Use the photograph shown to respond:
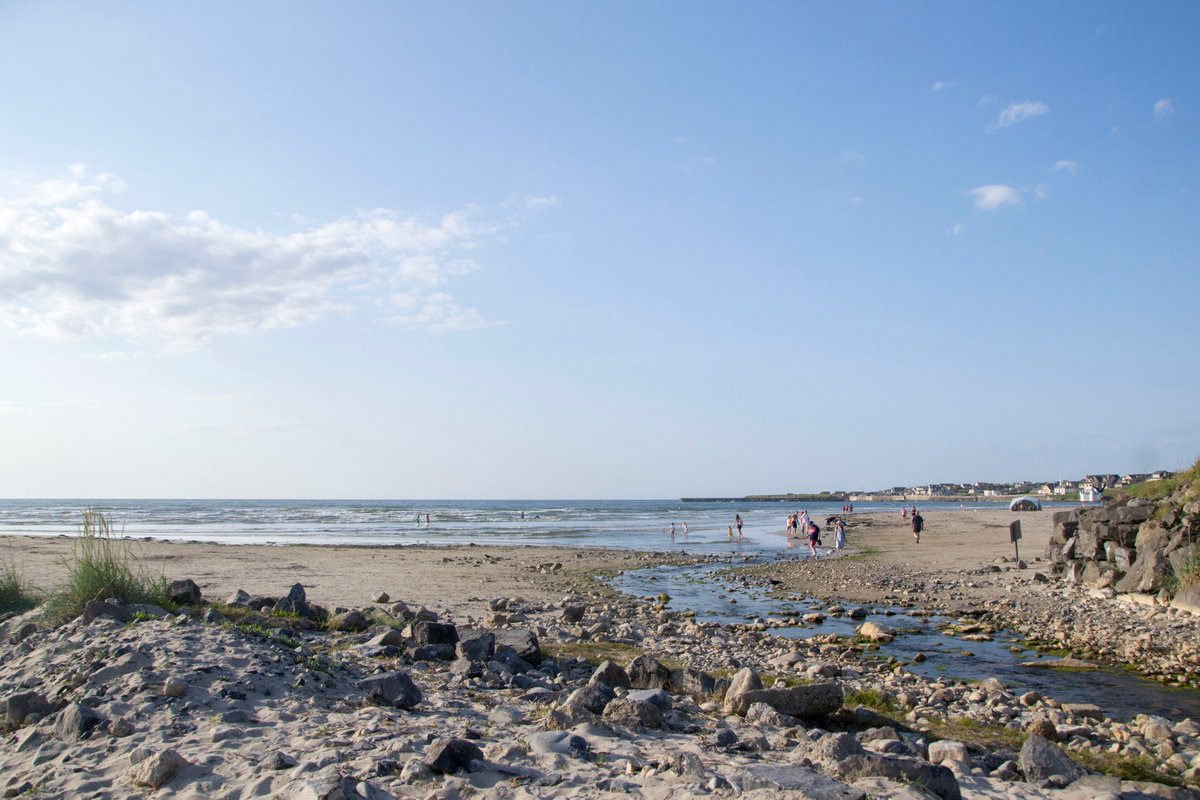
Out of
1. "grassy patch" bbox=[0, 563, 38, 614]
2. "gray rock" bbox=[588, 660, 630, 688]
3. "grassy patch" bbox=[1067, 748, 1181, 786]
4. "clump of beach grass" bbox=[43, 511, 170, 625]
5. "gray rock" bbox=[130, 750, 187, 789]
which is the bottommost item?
"grassy patch" bbox=[1067, 748, 1181, 786]

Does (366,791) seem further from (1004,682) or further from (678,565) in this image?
(678,565)

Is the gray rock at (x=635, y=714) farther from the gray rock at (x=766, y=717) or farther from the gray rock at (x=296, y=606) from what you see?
the gray rock at (x=296, y=606)

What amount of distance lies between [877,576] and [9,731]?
879 inches

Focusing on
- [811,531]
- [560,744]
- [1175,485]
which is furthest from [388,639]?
[811,531]

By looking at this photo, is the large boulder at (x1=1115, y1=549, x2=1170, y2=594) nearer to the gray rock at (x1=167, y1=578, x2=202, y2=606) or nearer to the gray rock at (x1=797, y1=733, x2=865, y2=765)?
the gray rock at (x1=797, y1=733, x2=865, y2=765)

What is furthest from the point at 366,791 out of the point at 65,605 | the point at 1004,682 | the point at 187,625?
the point at 1004,682

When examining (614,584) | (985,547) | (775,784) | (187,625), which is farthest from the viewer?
(985,547)

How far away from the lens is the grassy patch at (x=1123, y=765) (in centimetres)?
645

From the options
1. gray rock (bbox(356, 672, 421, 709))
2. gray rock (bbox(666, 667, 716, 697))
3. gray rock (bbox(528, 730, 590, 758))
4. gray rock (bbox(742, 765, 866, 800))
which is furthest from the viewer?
gray rock (bbox(666, 667, 716, 697))

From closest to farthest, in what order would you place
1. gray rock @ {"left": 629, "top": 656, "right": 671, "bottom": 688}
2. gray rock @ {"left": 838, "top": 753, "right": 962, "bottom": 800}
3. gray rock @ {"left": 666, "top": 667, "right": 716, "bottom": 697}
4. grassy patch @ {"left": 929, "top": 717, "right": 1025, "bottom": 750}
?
gray rock @ {"left": 838, "top": 753, "right": 962, "bottom": 800}
grassy patch @ {"left": 929, "top": 717, "right": 1025, "bottom": 750}
gray rock @ {"left": 666, "top": 667, "right": 716, "bottom": 697}
gray rock @ {"left": 629, "top": 656, "right": 671, "bottom": 688}

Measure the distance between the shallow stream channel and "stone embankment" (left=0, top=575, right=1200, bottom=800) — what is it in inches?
49.8

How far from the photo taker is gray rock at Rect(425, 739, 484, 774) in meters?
5.55

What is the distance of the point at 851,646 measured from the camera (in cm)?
1306

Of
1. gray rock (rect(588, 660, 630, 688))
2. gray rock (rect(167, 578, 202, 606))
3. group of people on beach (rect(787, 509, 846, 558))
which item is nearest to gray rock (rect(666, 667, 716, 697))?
gray rock (rect(588, 660, 630, 688))
